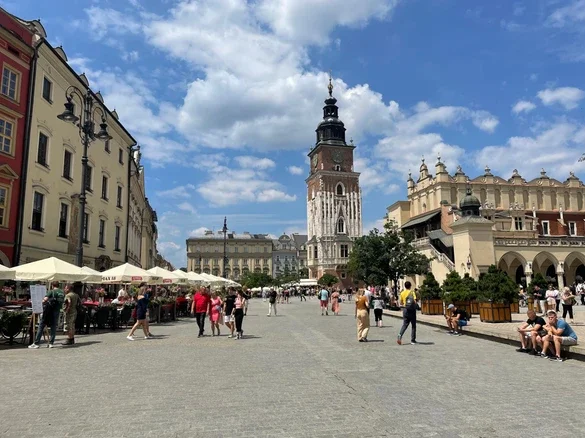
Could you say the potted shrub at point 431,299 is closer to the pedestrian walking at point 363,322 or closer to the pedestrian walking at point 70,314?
the pedestrian walking at point 363,322

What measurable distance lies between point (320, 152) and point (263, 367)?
90.2 meters

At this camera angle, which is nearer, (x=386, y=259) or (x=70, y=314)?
(x=70, y=314)

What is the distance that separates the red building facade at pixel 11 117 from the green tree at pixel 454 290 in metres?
20.1

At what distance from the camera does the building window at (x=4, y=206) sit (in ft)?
69.1

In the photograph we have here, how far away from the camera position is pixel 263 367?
9609 mm

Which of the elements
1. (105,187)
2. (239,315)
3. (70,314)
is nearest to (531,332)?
(239,315)

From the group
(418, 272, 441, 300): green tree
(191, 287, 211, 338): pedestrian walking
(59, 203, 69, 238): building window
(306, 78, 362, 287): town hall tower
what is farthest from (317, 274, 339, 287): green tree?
(191, 287, 211, 338): pedestrian walking

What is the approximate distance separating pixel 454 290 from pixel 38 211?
831 inches

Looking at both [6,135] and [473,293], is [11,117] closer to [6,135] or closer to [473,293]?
[6,135]

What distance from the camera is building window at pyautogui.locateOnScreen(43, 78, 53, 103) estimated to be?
24.2m

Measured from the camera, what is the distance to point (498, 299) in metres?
18.5

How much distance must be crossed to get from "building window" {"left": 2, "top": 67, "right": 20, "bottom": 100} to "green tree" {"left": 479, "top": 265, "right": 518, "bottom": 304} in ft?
76.0

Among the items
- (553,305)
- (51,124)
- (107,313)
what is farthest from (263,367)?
(51,124)

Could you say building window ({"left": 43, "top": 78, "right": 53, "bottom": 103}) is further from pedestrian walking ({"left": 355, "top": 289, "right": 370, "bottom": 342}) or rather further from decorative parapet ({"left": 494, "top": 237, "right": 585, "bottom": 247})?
decorative parapet ({"left": 494, "top": 237, "right": 585, "bottom": 247})
